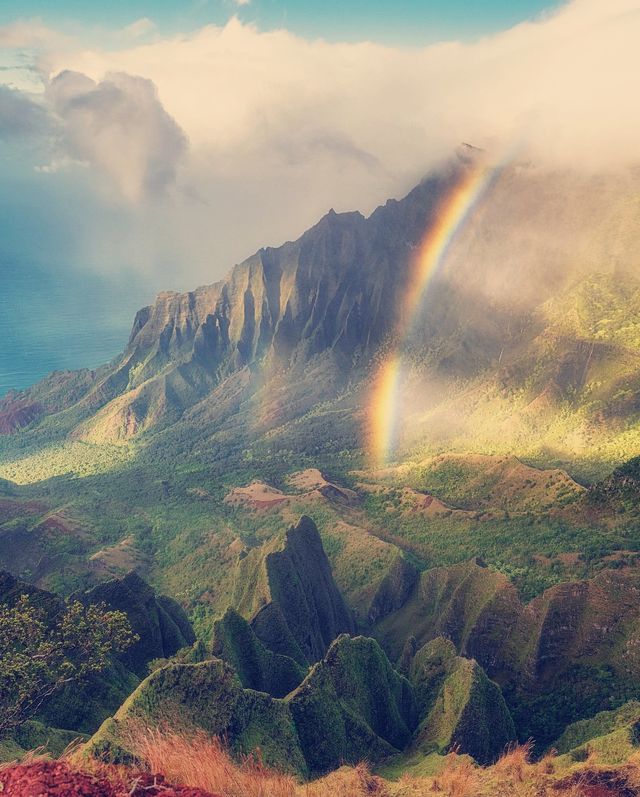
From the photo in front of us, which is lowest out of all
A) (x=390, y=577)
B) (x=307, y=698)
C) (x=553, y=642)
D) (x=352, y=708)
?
(x=390, y=577)

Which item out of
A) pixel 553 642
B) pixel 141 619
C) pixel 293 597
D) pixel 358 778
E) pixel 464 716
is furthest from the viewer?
pixel 293 597

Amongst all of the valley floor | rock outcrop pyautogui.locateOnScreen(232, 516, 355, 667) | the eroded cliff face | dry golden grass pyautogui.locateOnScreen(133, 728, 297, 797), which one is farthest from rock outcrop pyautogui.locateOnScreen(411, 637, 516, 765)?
dry golden grass pyautogui.locateOnScreen(133, 728, 297, 797)

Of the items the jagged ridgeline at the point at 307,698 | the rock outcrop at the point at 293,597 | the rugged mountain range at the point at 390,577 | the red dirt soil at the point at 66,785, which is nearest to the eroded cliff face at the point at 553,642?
the rugged mountain range at the point at 390,577

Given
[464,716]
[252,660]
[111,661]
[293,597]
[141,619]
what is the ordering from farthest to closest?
1. [293,597]
2. [141,619]
3. [252,660]
4. [111,661]
5. [464,716]

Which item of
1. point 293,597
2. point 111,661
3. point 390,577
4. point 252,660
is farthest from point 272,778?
point 390,577

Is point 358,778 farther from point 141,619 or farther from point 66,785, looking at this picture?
point 141,619

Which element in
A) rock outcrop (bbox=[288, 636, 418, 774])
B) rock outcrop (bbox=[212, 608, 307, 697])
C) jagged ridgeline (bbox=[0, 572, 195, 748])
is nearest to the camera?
jagged ridgeline (bbox=[0, 572, 195, 748])

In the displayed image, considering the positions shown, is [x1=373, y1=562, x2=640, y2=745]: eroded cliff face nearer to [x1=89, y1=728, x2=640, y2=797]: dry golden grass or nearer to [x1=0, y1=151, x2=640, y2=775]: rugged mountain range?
[x1=0, y1=151, x2=640, y2=775]: rugged mountain range
